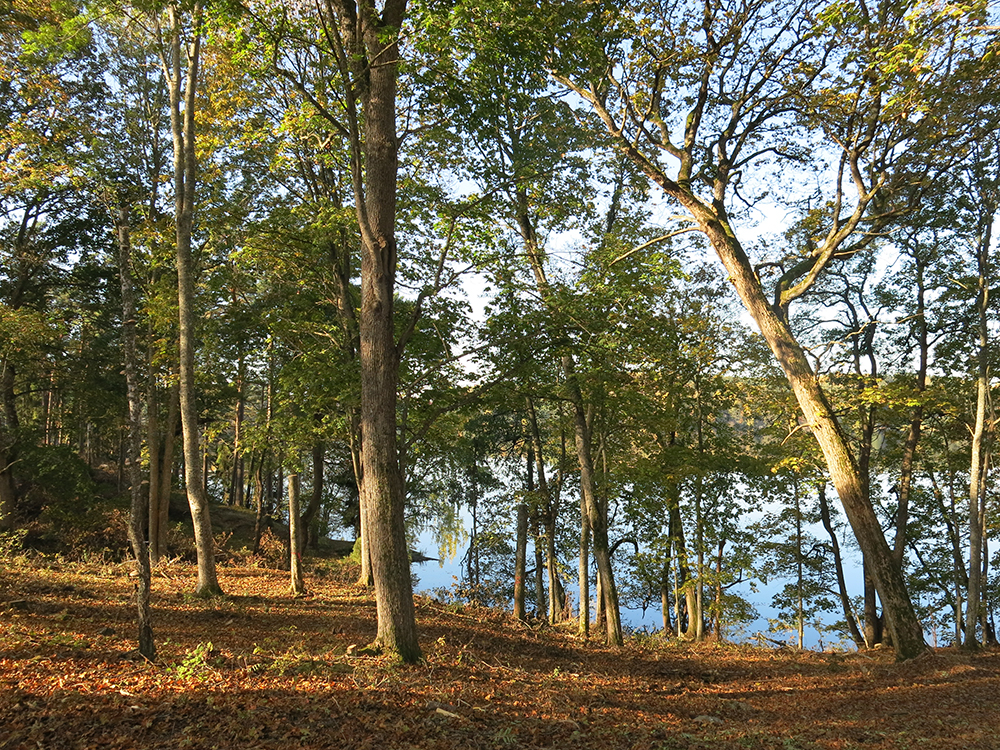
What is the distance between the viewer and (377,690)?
17.9 ft

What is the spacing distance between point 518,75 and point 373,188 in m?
2.49

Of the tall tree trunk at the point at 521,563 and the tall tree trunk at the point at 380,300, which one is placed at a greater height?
A: the tall tree trunk at the point at 380,300

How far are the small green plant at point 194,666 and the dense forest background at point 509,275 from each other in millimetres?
1140

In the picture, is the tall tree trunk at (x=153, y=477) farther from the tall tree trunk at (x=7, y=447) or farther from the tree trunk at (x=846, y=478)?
the tree trunk at (x=846, y=478)

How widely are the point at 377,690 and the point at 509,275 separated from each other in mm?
6043

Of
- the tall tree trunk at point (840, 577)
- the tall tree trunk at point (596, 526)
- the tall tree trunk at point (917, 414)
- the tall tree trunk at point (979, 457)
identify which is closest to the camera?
the tall tree trunk at point (596, 526)

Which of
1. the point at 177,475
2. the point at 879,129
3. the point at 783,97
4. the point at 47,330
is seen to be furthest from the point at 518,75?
the point at 177,475

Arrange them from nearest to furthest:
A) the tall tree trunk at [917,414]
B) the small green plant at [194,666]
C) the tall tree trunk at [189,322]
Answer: the small green plant at [194,666] < the tall tree trunk at [189,322] < the tall tree trunk at [917,414]

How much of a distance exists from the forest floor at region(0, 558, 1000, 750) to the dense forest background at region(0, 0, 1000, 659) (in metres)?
1.06

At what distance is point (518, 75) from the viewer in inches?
303

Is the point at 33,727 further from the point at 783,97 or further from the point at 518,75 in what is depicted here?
the point at 783,97

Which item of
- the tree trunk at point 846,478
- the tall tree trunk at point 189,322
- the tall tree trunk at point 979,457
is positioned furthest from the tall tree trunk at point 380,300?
the tall tree trunk at point 979,457

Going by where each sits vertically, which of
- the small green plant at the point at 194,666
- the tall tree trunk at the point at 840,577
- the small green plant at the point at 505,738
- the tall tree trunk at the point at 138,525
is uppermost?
the tall tree trunk at the point at 138,525

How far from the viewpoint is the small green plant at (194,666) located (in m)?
5.27
